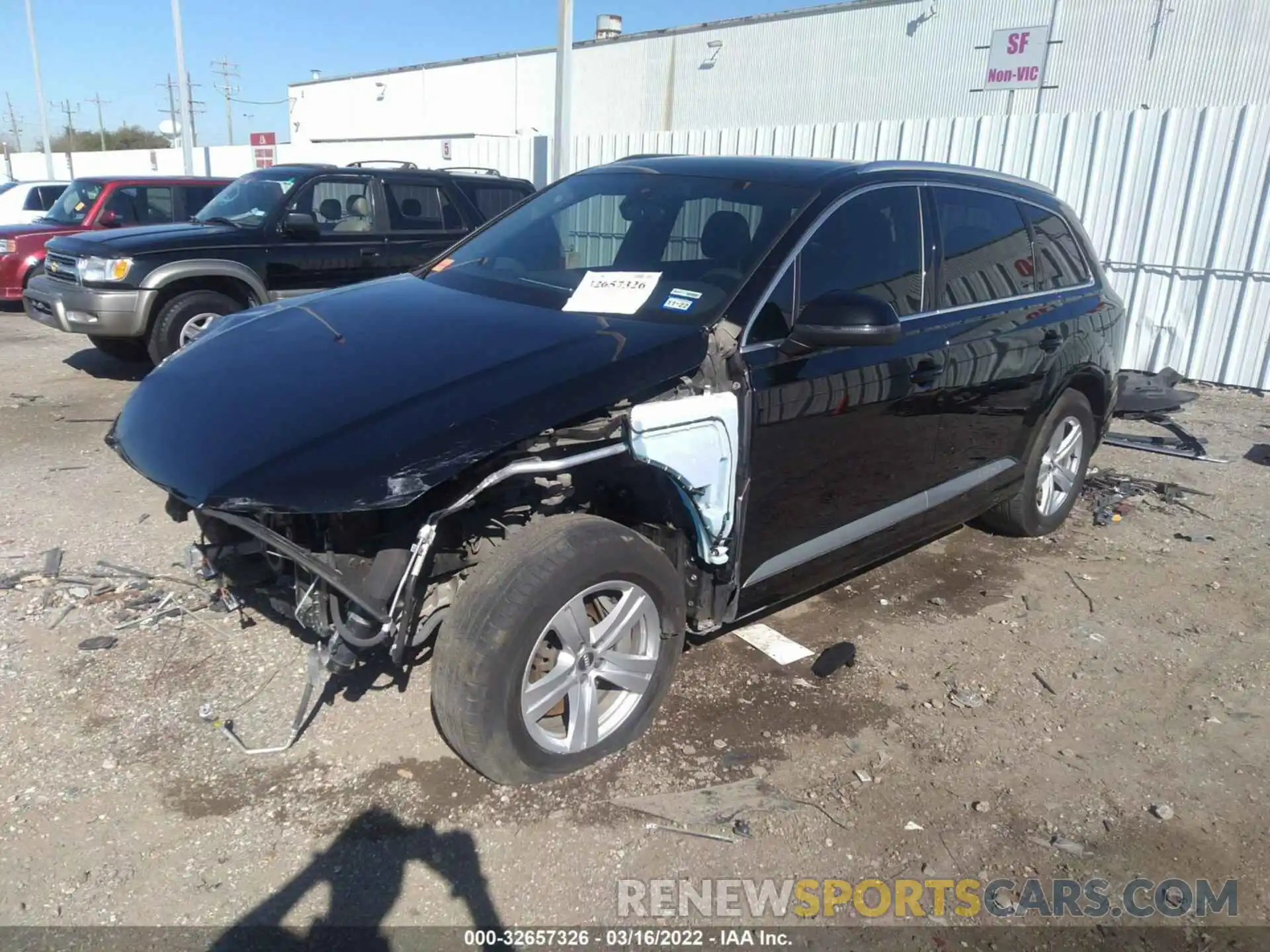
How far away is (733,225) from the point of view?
11.1 feet

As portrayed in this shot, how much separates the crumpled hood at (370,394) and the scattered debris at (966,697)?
5.72 feet

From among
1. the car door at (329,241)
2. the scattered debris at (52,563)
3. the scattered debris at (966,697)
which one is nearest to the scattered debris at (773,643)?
the scattered debris at (966,697)

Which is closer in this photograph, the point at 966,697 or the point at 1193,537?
the point at 966,697

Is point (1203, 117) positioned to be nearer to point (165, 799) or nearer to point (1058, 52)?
point (165, 799)

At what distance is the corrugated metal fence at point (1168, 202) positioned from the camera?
28.6 ft

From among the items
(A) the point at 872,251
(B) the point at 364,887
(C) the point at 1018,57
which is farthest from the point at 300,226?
(C) the point at 1018,57

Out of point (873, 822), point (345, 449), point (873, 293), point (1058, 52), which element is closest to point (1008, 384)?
point (873, 293)

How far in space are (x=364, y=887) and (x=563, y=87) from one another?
10979 millimetres

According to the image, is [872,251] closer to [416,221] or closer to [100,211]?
[416,221]

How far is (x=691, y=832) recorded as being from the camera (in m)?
2.72

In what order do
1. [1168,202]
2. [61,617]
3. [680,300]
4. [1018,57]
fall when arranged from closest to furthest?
[680,300] < [61,617] < [1168,202] < [1018,57]

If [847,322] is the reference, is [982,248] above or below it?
above

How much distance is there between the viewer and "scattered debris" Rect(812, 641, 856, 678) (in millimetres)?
3646

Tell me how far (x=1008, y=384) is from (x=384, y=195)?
20.6 feet
